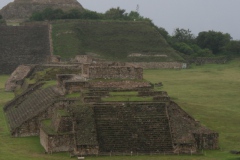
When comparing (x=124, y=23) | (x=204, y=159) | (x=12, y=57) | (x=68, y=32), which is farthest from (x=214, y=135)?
(x=124, y=23)

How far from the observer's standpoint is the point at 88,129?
21156 mm

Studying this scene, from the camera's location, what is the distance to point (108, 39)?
68062 millimetres

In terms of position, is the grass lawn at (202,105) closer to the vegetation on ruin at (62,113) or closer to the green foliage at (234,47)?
the vegetation on ruin at (62,113)

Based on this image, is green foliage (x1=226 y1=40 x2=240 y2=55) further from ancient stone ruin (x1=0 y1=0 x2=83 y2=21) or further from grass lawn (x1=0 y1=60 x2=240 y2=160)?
ancient stone ruin (x1=0 y1=0 x2=83 y2=21)

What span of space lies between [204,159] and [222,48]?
60.3m

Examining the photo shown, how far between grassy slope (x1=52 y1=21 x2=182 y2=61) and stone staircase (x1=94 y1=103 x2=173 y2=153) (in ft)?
123

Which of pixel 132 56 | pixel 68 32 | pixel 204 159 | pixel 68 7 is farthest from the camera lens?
pixel 68 7

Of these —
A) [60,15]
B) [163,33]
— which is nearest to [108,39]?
[60,15]

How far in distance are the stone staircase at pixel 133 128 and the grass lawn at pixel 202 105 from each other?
2.87ft

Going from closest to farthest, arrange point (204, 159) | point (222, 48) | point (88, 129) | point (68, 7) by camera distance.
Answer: point (204, 159) → point (88, 129) → point (222, 48) → point (68, 7)

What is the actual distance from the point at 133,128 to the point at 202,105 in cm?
1218

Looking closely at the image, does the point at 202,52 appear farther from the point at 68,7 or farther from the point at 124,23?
the point at 68,7

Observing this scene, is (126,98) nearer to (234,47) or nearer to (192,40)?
(234,47)

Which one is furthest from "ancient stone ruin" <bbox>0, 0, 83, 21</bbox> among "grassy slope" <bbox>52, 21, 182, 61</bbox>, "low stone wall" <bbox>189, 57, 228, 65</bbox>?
"low stone wall" <bbox>189, 57, 228, 65</bbox>
